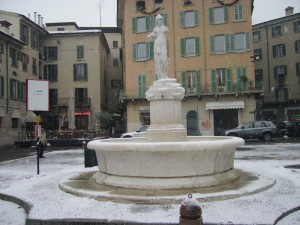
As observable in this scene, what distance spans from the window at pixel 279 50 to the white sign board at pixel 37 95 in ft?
135

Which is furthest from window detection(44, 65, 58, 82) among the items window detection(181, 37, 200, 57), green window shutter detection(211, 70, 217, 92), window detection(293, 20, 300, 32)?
window detection(293, 20, 300, 32)

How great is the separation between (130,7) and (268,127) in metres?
18.3

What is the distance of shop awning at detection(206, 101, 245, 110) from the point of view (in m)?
32.8

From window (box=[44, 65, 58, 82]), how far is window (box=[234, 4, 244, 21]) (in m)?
22.3

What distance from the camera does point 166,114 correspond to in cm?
979

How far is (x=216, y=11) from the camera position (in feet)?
114

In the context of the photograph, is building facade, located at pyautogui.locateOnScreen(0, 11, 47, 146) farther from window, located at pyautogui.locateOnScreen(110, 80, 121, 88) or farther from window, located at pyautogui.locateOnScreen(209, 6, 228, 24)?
window, located at pyautogui.locateOnScreen(209, 6, 228, 24)

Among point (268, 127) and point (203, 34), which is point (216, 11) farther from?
point (268, 127)

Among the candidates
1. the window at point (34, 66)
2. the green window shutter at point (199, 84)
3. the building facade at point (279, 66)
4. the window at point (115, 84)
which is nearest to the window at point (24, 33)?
the window at point (34, 66)

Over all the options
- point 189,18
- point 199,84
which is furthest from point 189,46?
point 199,84

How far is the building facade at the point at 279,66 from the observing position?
44750mm

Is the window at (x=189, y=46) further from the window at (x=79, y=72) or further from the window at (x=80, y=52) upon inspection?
Answer: the window at (x=80, y=52)

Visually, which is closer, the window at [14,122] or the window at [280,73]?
the window at [14,122]

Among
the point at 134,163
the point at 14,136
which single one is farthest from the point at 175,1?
the point at 134,163
